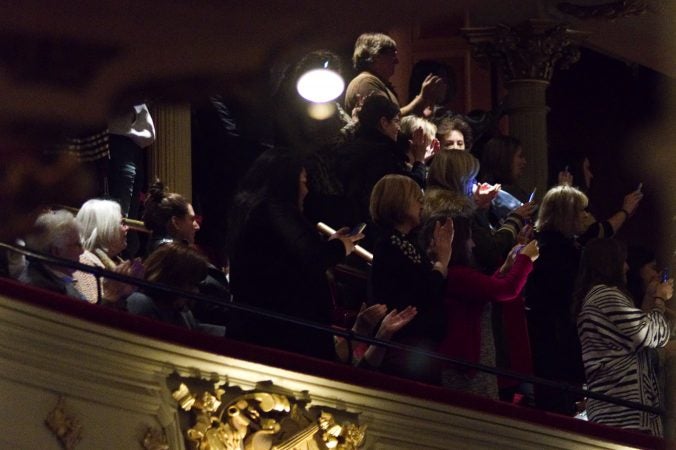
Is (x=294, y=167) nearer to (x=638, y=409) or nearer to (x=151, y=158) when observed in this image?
(x=638, y=409)

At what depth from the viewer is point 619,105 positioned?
11000mm

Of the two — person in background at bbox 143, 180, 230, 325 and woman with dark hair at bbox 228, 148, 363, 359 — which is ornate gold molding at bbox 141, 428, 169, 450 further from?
person in background at bbox 143, 180, 230, 325

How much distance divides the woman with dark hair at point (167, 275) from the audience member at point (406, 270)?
0.58 m

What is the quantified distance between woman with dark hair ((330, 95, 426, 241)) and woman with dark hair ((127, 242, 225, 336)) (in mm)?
963

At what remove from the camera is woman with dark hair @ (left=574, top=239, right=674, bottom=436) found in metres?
4.86

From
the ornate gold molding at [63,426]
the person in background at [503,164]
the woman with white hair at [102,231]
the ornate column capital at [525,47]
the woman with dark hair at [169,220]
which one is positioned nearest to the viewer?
the ornate gold molding at [63,426]

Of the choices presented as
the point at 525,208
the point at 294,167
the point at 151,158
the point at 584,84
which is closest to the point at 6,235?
the point at 294,167

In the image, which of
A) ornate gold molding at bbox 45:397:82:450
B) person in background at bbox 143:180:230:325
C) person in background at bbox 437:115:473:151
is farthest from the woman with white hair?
person in background at bbox 437:115:473:151

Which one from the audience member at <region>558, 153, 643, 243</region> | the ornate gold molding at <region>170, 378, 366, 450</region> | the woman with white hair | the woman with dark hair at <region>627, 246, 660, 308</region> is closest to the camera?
the ornate gold molding at <region>170, 378, 366, 450</region>

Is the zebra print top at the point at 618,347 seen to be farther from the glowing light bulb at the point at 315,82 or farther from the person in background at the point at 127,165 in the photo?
the glowing light bulb at the point at 315,82

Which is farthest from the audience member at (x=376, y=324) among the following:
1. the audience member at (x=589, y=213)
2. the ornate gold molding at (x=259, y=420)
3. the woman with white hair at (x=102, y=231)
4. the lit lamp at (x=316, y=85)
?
the audience member at (x=589, y=213)

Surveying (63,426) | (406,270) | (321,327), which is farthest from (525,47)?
(63,426)

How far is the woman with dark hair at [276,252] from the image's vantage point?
384cm

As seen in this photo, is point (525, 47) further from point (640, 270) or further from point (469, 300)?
point (469, 300)
